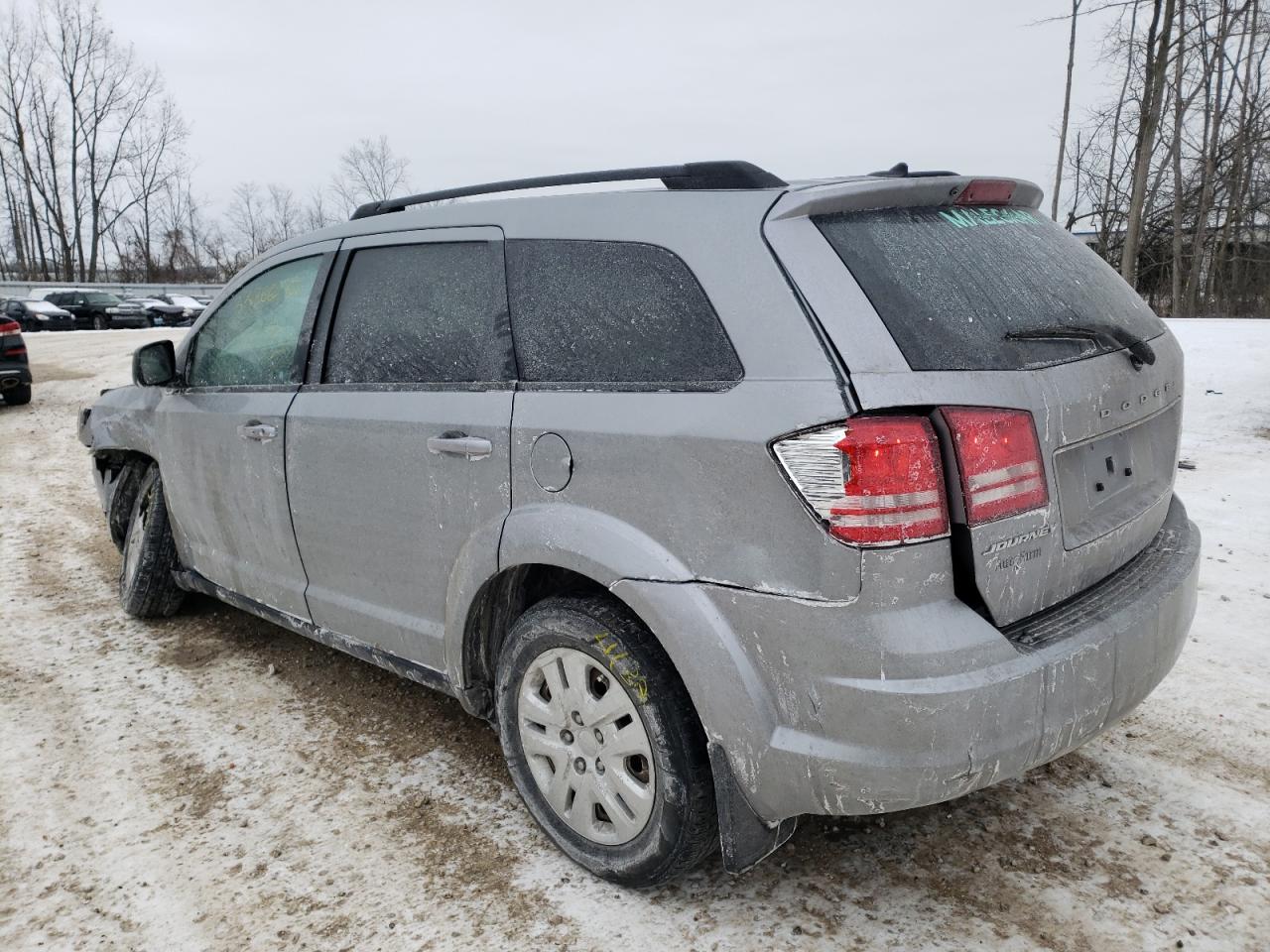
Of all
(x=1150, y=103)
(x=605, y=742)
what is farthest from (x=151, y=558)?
(x=1150, y=103)

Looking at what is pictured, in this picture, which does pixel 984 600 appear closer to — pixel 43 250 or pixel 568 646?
pixel 568 646

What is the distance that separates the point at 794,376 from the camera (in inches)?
81.0

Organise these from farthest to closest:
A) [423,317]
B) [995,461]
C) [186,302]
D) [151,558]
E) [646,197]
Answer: [186,302] < [151,558] < [423,317] < [646,197] < [995,461]

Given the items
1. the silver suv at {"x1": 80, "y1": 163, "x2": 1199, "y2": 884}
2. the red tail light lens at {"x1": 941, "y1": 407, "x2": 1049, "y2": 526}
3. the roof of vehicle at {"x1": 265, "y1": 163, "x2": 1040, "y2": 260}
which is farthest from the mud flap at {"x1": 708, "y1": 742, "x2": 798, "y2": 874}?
the roof of vehicle at {"x1": 265, "y1": 163, "x2": 1040, "y2": 260}

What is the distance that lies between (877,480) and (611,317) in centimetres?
89

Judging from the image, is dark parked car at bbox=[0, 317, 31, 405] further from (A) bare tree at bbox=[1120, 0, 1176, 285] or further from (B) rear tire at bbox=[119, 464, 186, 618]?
(A) bare tree at bbox=[1120, 0, 1176, 285]

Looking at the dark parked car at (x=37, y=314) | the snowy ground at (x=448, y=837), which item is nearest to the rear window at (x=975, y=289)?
the snowy ground at (x=448, y=837)

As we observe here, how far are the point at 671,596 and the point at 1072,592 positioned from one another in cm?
99

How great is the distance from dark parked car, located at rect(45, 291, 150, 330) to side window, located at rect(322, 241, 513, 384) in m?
37.3

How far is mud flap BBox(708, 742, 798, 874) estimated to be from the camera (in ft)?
7.22

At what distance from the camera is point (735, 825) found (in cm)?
222

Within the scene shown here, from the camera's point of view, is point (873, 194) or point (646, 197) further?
point (646, 197)

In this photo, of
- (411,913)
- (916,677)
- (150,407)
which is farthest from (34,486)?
(916,677)

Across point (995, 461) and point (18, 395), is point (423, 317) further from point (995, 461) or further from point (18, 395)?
point (18, 395)
